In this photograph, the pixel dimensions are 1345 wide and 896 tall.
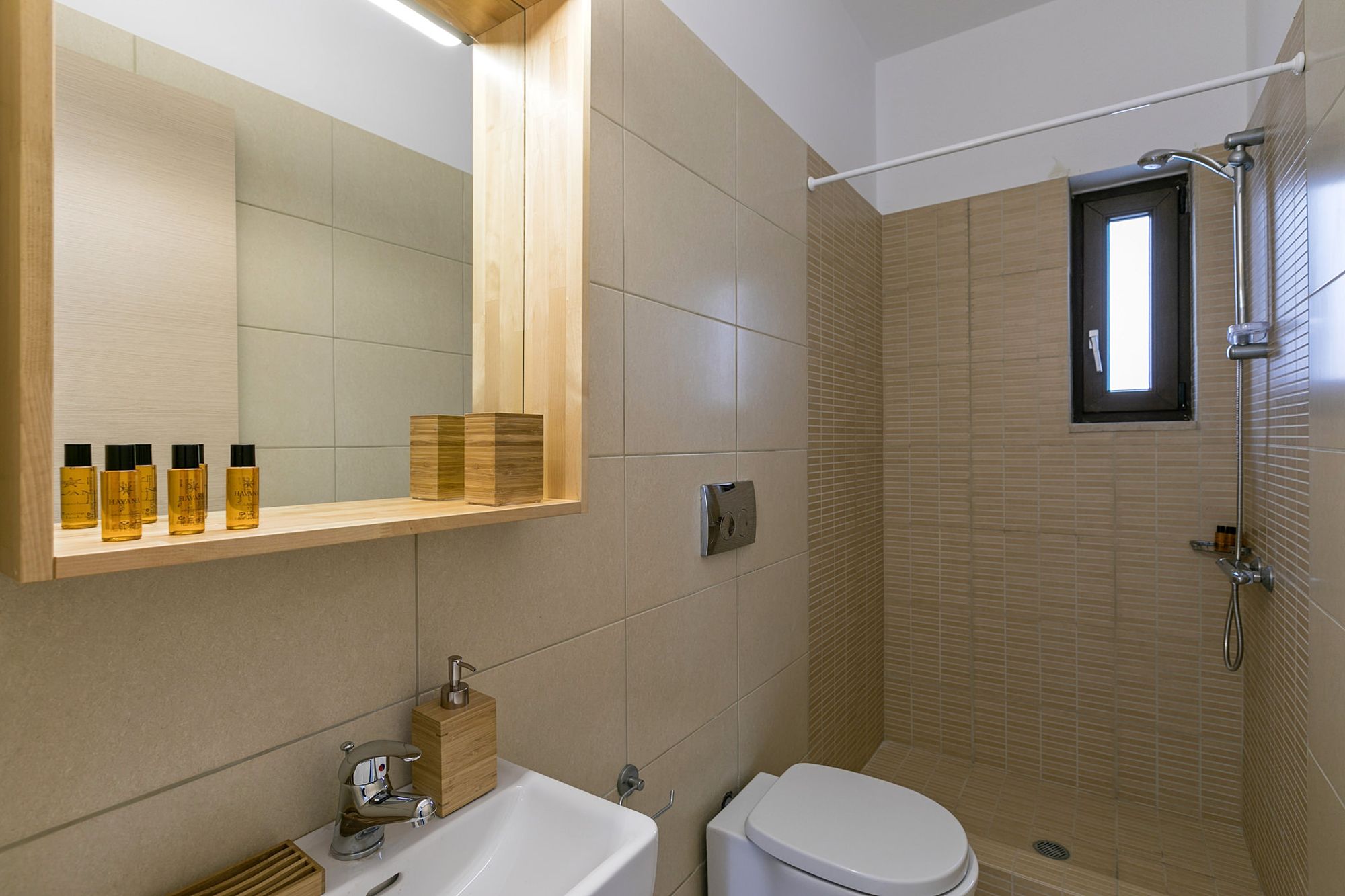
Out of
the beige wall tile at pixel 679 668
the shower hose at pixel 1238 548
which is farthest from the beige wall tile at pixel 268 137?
the shower hose at pixel 1238 548

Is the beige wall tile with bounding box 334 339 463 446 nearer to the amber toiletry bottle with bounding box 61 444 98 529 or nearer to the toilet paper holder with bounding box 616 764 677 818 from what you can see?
the amber toiletry bottle with bounding box 61 444 98 529

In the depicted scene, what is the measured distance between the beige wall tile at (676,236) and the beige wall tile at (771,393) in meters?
0.14

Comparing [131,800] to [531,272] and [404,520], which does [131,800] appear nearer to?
[404,520]

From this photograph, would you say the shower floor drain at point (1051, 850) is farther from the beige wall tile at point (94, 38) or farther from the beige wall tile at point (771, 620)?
the beige wall tile at point (94, 38)

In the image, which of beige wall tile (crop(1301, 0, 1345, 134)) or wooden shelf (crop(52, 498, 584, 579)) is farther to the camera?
beige wall tile (crop(1301, 0, 1345, 134))

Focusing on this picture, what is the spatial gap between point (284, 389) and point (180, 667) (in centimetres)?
30

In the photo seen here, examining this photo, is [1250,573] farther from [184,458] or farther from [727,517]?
[184,458]

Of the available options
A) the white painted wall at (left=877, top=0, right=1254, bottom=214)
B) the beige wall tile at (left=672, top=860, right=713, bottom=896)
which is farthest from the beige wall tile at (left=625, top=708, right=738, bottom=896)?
the white painted wall at (left=877, top=0, right=1254, bottom=214)

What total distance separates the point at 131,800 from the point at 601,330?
0.87 metres

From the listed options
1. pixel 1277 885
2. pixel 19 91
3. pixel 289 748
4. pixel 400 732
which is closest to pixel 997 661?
pixel 1277 885

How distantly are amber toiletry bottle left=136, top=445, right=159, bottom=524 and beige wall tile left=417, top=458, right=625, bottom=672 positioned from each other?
31cm

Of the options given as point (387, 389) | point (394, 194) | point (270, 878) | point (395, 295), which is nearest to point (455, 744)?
point (270, 878)

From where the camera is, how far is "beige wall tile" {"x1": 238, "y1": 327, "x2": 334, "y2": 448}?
73 centimetres

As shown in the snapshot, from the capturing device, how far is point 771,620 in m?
1.78
